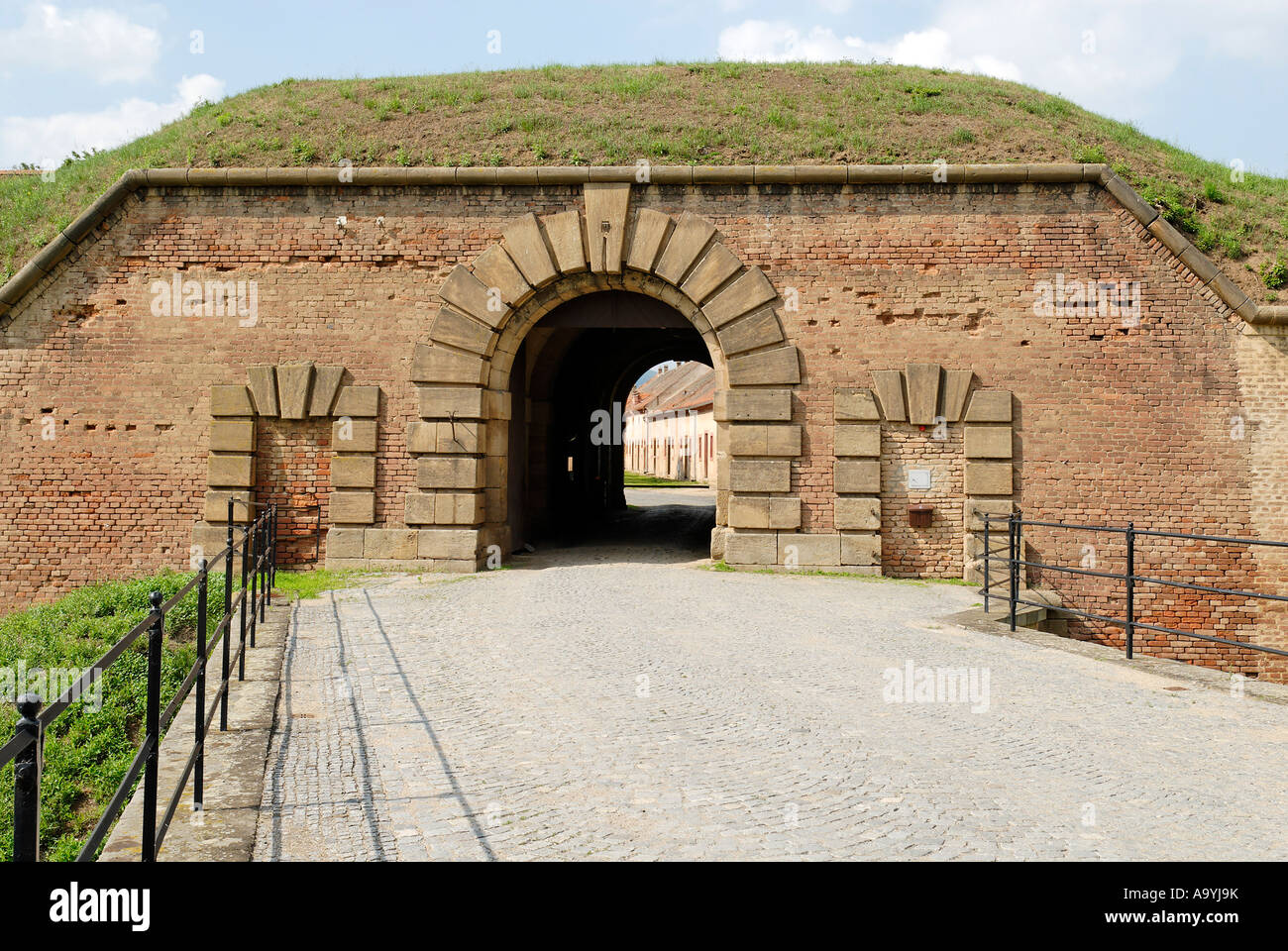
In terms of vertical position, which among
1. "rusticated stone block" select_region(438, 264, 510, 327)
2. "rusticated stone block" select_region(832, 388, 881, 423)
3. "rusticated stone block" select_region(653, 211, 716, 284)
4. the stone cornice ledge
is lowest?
"rusticated stone block" select_region(832, 388, 881, 423)

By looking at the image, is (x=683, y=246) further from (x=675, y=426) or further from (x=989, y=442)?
(x=675, y=426)

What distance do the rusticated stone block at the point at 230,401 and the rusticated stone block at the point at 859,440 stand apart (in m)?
8.61

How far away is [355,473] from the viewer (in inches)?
527

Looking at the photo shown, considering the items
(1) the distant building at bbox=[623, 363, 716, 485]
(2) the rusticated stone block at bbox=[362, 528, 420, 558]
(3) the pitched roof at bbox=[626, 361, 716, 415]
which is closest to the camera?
(2) the rusticated stone block at bbox=[362, 528, 420, 558]

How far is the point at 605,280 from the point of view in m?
13.8

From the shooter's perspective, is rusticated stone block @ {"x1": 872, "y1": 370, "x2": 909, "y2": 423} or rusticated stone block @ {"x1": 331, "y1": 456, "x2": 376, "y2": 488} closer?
rusticated stone block @ {"x1": 872, "y1": 370, "x2": 909, "y2": 423}

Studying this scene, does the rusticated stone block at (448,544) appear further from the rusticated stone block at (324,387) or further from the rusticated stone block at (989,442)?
the rusticated stone block at (989,442)

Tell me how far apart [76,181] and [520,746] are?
14408mm

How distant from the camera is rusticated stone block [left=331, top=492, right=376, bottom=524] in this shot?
527 inches

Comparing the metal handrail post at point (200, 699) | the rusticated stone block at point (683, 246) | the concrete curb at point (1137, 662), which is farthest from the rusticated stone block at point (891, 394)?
the metal handrail post at point (200, 699)

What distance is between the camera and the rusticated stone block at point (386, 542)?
1334 cm

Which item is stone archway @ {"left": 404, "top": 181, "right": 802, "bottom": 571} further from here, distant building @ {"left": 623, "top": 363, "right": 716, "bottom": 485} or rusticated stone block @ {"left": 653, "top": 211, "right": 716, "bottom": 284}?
distant building @ {"left": 623, "top": 363, "right": 716, "bottom": 485}

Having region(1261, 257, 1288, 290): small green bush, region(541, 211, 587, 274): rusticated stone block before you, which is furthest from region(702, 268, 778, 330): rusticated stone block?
region(1261, 257, 1288, 290): small green bush

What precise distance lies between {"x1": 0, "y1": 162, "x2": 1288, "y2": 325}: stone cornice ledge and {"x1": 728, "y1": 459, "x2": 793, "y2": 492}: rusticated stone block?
4075 millimetres
